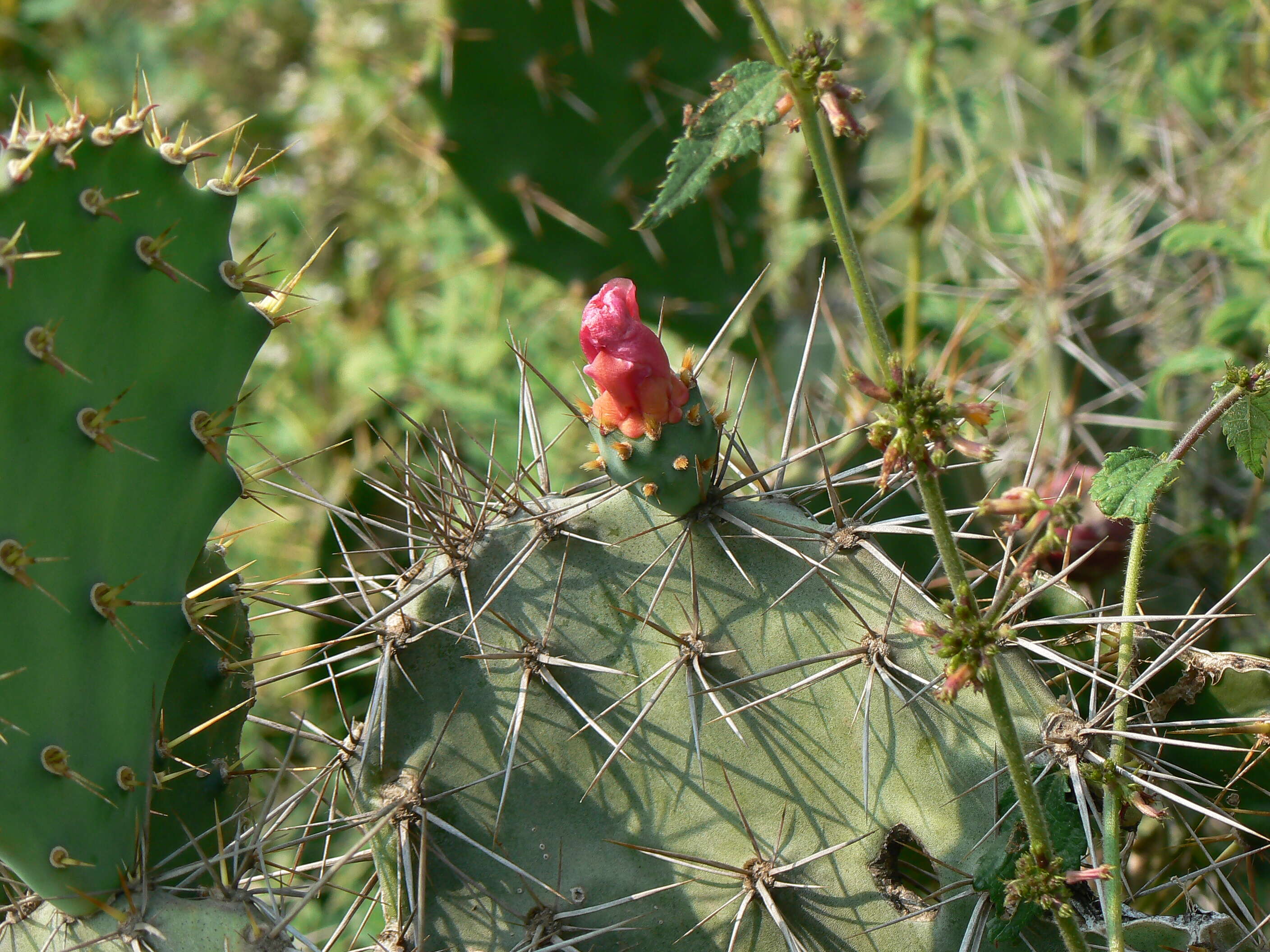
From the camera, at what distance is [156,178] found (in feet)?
4.05

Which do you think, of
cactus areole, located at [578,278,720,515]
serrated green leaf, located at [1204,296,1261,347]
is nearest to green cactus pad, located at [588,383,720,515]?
cactus areole, located at [578,278,720,515]

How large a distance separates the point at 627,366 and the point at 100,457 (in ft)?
1.84

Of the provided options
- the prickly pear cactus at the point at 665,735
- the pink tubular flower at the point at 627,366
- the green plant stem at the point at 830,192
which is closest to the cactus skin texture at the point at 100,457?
the prickly pear cactus at the point at 665,735

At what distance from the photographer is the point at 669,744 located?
1.27 meters

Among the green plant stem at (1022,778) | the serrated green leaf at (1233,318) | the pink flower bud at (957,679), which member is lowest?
the serrated green leaf at (1233,318)

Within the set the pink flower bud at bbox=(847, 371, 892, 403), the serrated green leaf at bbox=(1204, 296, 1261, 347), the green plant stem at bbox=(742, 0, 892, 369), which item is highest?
the green plant stem at bbox=(742, 0, 892, 369)

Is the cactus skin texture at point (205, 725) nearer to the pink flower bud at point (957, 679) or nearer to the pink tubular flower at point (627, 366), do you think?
the pink tubular flower at point (627, 366)

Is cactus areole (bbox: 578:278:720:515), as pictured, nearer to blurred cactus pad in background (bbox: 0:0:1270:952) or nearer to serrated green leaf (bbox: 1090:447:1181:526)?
blurred cactus pad in background (bbox: 0:0:1270:952)

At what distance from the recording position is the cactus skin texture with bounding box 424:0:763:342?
2422 millimetres

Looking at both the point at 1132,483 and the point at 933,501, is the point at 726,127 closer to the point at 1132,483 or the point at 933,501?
the point at 933,501

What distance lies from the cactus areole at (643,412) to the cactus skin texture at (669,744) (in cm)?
8

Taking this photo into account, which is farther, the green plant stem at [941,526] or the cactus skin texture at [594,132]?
the cactus skin texture at [594,132]

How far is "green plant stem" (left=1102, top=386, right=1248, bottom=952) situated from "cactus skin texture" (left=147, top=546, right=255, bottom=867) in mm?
941

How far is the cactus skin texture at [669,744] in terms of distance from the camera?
1.21 m
